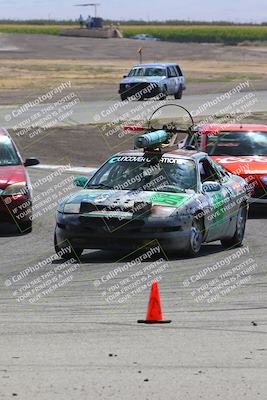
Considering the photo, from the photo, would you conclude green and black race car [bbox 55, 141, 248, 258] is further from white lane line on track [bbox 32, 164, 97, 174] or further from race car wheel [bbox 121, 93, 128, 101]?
race car wheel [bbox 121, 93, 128, 101]

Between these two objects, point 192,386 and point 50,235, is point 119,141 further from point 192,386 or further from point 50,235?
point 192,386

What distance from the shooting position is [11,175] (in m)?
16.2

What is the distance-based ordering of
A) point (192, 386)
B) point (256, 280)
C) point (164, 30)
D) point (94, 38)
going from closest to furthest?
1. point (192, 386)
2. point (256, 280)
3. point (94, 38)
4. point (164, 30)

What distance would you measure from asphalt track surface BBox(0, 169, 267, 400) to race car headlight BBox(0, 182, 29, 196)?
3460mm

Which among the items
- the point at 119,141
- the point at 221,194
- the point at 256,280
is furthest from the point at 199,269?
the point at 119,141

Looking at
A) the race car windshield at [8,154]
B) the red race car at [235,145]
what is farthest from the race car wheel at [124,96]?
the race car windshield at [8,154]

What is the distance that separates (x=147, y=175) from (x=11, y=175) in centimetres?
333

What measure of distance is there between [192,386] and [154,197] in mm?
6470

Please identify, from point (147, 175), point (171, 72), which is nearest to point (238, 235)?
point (147, 175)

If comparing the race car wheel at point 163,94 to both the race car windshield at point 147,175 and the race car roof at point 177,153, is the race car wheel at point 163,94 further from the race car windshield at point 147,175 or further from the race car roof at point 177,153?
the race car windshield at point 147,175

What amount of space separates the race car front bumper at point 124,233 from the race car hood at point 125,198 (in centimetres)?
20

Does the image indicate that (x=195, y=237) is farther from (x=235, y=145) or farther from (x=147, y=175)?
(x=235, y=145)

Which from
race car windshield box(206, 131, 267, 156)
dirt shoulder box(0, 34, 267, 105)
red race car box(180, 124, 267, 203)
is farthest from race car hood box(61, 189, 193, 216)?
dirt shoulder box(0, 34, 267, 105)

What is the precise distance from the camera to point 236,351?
25.2 feet
